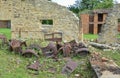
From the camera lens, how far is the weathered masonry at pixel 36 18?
699 inches

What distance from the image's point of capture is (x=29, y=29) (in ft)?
59.0

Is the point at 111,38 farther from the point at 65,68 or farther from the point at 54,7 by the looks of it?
the point at 65,68

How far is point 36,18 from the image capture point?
706 inches

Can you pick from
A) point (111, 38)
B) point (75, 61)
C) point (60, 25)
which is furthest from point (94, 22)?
point (75, 61)

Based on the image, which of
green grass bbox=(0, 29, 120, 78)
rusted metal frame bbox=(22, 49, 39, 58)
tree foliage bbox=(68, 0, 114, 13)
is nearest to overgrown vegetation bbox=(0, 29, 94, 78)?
green grass bbox=(0, 29, 120, 78)

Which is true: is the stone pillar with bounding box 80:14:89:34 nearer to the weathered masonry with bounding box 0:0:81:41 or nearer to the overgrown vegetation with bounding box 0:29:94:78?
the weathered masonry with bounding box 0:0:81:41

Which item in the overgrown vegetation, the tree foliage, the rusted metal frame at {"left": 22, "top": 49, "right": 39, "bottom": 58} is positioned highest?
the tree foliage

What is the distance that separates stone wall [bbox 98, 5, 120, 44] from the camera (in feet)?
66.7

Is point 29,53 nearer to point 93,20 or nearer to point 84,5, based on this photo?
point 93,20

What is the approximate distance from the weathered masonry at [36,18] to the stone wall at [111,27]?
321 cm

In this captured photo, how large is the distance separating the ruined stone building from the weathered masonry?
63.9ft

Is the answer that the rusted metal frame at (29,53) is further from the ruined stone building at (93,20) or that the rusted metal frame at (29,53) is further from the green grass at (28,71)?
the ruined stone building at (93,20)

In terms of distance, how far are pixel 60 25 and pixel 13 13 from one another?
2814 millimetres

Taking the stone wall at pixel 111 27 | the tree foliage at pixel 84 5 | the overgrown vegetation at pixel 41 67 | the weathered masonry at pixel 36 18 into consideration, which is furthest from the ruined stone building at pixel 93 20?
the overgrown vegetation at pixel 41 67
